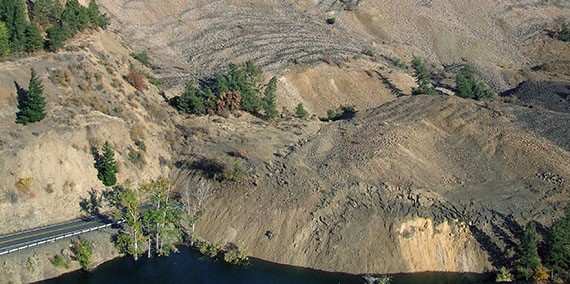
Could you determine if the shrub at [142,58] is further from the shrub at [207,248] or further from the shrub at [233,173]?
the shrub at [207,248]

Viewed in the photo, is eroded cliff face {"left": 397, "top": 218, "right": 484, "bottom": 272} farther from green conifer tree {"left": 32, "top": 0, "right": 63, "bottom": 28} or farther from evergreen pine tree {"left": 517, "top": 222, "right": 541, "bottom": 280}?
green conifer tree {"left": 32, "top": 0, "right": 63, "bottom": 28}

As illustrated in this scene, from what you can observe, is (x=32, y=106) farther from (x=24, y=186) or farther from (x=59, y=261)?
(x=59, y=261)

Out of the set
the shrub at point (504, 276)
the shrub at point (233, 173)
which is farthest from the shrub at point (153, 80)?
the shrub at point (504, 276)

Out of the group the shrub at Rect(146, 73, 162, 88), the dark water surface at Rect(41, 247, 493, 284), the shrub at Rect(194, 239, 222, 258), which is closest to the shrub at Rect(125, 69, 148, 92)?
the shrub at Rect(146, 73, 162, 88)

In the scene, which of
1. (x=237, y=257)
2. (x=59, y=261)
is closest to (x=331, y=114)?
(x=237, y=257)

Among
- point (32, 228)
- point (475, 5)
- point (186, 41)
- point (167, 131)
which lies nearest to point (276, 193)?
point (167, 131)

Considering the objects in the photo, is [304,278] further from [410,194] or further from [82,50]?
[82,50]
